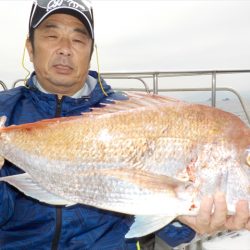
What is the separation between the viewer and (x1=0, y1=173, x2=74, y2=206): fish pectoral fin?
1871mm

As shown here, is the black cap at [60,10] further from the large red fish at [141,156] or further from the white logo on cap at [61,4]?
the large red fish at [141,156]

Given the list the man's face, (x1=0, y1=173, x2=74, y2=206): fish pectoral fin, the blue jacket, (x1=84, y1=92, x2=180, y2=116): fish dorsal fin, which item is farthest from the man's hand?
the man's face

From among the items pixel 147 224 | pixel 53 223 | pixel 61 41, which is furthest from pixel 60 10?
pixel 147 224

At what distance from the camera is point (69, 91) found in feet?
8.56

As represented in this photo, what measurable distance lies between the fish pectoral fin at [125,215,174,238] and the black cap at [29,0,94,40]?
1252mm

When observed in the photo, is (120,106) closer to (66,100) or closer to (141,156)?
(141,156)

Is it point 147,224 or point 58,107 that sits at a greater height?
point 58,107

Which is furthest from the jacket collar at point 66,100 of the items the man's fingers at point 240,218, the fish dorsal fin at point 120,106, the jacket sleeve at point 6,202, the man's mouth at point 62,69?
the man's fingers at point 240,218

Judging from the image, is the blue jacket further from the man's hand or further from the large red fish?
the large red fish

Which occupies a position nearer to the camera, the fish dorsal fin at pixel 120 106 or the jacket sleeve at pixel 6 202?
the fish dorsal fin at pixel 120 106

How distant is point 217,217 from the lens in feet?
6.13

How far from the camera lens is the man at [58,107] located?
226 cm

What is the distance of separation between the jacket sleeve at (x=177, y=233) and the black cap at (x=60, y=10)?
1.23 metres

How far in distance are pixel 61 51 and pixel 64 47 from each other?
0.03 m
